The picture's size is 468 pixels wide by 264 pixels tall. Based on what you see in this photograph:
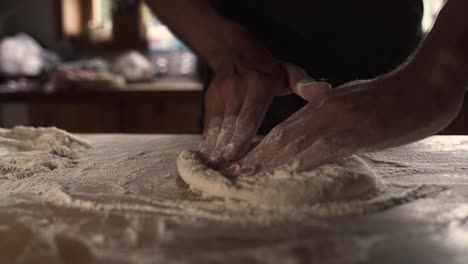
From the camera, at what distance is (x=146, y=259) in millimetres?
415

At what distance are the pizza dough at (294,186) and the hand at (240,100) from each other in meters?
0.09

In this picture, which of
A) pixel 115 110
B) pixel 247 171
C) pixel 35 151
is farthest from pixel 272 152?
pixel 115 110

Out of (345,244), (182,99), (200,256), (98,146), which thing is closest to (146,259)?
(200,256)

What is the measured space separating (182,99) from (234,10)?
946 mm

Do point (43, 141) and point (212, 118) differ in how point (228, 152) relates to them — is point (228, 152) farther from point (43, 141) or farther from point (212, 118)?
point (43, 141)

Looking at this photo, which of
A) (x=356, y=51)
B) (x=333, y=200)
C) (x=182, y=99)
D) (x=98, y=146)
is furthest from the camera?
(x=182, y=99)

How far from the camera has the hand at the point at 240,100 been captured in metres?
0.71

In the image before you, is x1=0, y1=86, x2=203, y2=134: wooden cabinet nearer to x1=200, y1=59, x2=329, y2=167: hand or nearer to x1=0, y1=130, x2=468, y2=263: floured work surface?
x1=200, y1=59, x2=329, y2=167: hand

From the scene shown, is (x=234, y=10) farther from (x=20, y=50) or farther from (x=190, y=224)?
(x=20, y=50)

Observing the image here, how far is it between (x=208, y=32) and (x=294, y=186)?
0.54 m

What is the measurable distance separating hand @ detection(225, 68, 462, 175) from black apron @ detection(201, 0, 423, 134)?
0.39m

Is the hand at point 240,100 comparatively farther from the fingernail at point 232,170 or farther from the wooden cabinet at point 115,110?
the wooden cabinet at point 115,110

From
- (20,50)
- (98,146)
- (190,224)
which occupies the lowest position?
(20,50)

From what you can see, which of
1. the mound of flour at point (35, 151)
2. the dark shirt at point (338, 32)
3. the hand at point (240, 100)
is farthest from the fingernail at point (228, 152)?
the dark shirt at point (338, 32)
